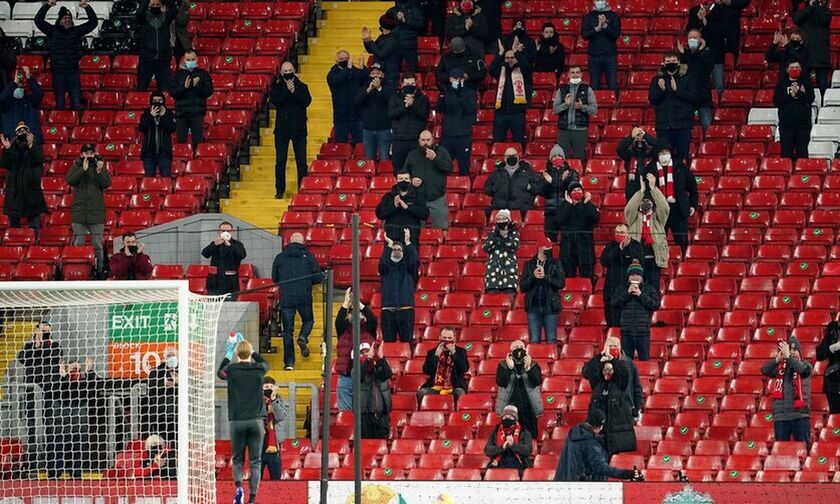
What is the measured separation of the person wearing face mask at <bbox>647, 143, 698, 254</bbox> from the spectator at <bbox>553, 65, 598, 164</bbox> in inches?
74.7

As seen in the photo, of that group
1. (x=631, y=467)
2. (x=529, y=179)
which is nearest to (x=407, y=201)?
(x=529, y=179)

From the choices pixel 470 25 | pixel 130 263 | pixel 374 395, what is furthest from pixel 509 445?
pixel 470 25

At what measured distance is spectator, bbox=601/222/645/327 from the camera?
25.6 metres

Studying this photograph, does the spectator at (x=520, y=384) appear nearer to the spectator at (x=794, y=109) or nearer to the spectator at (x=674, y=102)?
the spectator at (x=674, y=102)

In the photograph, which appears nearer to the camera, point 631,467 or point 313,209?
point 631,467

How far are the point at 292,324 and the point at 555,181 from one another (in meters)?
3.85

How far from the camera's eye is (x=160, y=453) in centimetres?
2230

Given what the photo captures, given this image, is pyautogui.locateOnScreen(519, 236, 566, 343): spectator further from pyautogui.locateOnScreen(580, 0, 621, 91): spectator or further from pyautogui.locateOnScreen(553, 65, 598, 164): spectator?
pyautogui.locateOnScreen(580, 0, 621, 91): spectator

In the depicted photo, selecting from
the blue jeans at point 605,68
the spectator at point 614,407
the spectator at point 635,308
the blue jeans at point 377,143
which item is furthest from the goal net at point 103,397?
the blue jeans at point 605,68

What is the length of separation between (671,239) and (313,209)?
5.00 m

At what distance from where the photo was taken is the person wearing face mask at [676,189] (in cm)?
2697

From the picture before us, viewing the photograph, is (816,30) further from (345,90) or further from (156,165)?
(156,165)

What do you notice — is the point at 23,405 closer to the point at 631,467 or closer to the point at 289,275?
the point at 289,275

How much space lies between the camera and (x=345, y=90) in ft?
98.8
